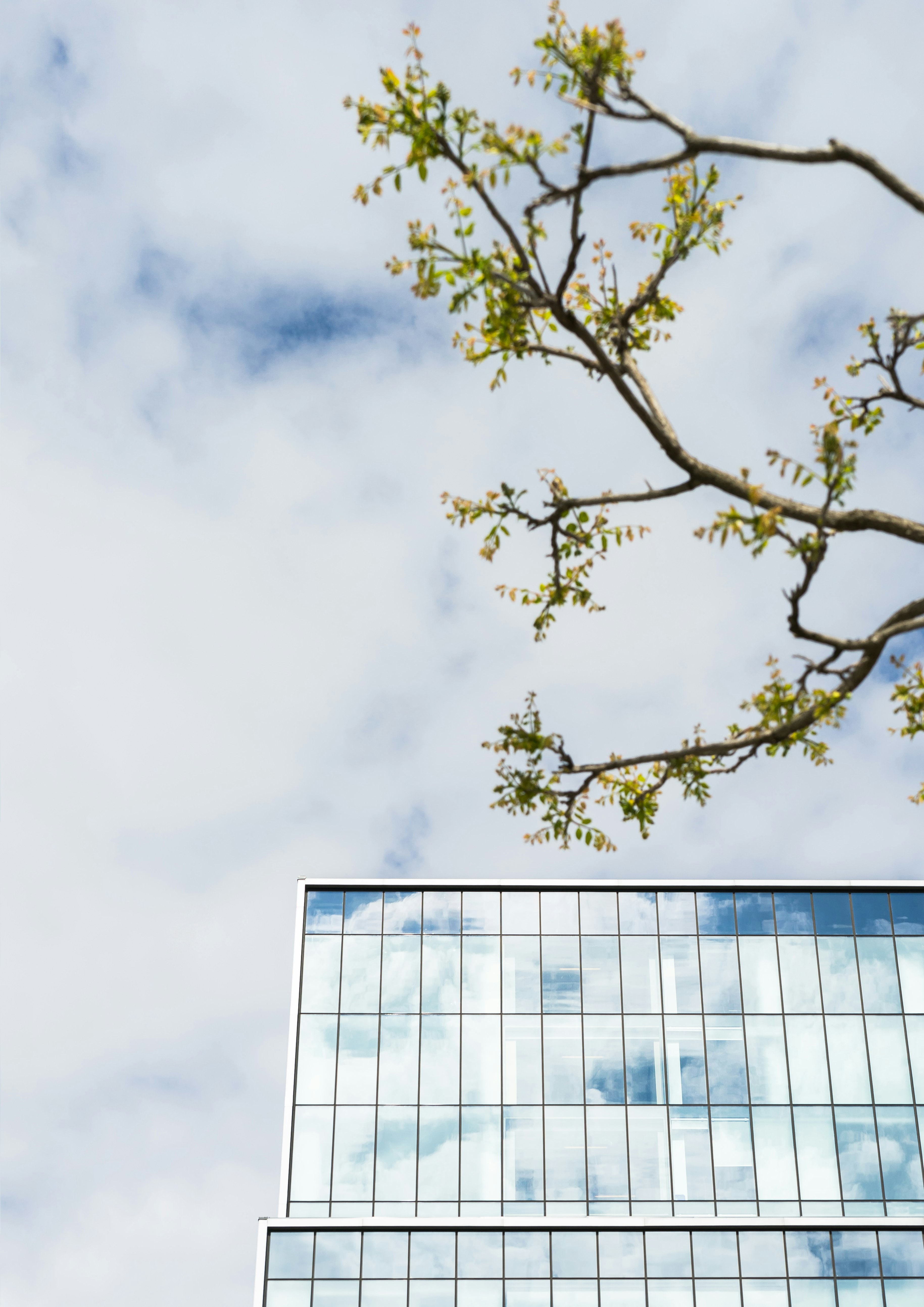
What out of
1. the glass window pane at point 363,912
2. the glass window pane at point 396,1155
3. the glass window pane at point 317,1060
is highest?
the glass window pane at point 363,912

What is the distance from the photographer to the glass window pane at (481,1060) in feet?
113

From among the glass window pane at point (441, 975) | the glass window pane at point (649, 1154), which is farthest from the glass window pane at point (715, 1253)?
the glass window pane at point (441, 975)

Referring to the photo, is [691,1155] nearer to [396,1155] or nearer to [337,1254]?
[396,1155]

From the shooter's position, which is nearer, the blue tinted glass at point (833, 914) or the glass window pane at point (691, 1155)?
the glass window pane at point (691, 1155)

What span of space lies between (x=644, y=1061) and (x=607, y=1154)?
2.96 metres

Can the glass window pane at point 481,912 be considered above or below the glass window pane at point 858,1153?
above

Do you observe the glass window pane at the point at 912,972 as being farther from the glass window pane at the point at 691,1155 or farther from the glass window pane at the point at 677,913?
the glass window pane at the point at 691,1155

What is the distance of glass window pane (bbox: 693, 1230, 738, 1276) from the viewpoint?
31656mm

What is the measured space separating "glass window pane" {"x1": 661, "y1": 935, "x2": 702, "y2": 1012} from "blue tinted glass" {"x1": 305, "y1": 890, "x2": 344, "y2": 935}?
34.5ft

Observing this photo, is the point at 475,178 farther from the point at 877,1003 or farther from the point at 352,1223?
the point at 877,1003

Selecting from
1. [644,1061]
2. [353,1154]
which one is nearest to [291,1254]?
[353,1154]

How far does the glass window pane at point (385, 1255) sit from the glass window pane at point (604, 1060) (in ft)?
22.4

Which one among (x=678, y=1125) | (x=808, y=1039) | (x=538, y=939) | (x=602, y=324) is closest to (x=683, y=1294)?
(x=678, y=1125)

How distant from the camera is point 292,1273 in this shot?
31.5m
